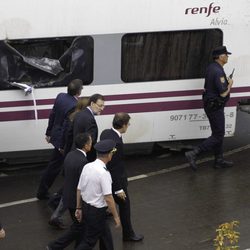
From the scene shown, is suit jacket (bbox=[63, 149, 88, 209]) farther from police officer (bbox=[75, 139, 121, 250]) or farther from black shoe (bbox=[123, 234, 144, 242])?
black shoe (bbox=[123, 234, 144, 242])

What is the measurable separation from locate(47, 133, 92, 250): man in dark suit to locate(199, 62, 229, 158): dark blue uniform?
126 inches

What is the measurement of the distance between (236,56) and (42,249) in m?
4.53

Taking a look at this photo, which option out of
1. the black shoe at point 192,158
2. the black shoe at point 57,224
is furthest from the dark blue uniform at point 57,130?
the black shoe at point 192,158

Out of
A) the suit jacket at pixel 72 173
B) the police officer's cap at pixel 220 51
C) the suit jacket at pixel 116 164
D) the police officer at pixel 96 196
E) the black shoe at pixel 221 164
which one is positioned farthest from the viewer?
the black shoe at pixel 221 164

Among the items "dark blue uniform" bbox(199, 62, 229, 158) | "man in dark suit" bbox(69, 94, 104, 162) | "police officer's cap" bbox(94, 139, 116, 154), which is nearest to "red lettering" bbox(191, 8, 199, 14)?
"dark blue uniform" bbox(199, 62, 229, 158)

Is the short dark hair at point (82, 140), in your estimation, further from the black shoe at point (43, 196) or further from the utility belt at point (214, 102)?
the utility belt at point (214, 102)

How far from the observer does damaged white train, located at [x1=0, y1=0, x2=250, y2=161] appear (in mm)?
9617

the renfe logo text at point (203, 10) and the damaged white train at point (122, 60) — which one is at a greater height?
the renfe logo text at point (203, 10)

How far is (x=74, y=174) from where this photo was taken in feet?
23.3

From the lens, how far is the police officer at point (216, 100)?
9.84 metres

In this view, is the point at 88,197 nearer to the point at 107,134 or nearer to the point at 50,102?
the point at 107,134

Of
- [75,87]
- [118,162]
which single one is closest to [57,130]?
[75,87]

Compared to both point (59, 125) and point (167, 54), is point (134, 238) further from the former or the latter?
point (167, 54)

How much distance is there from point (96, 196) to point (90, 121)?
1.26m
